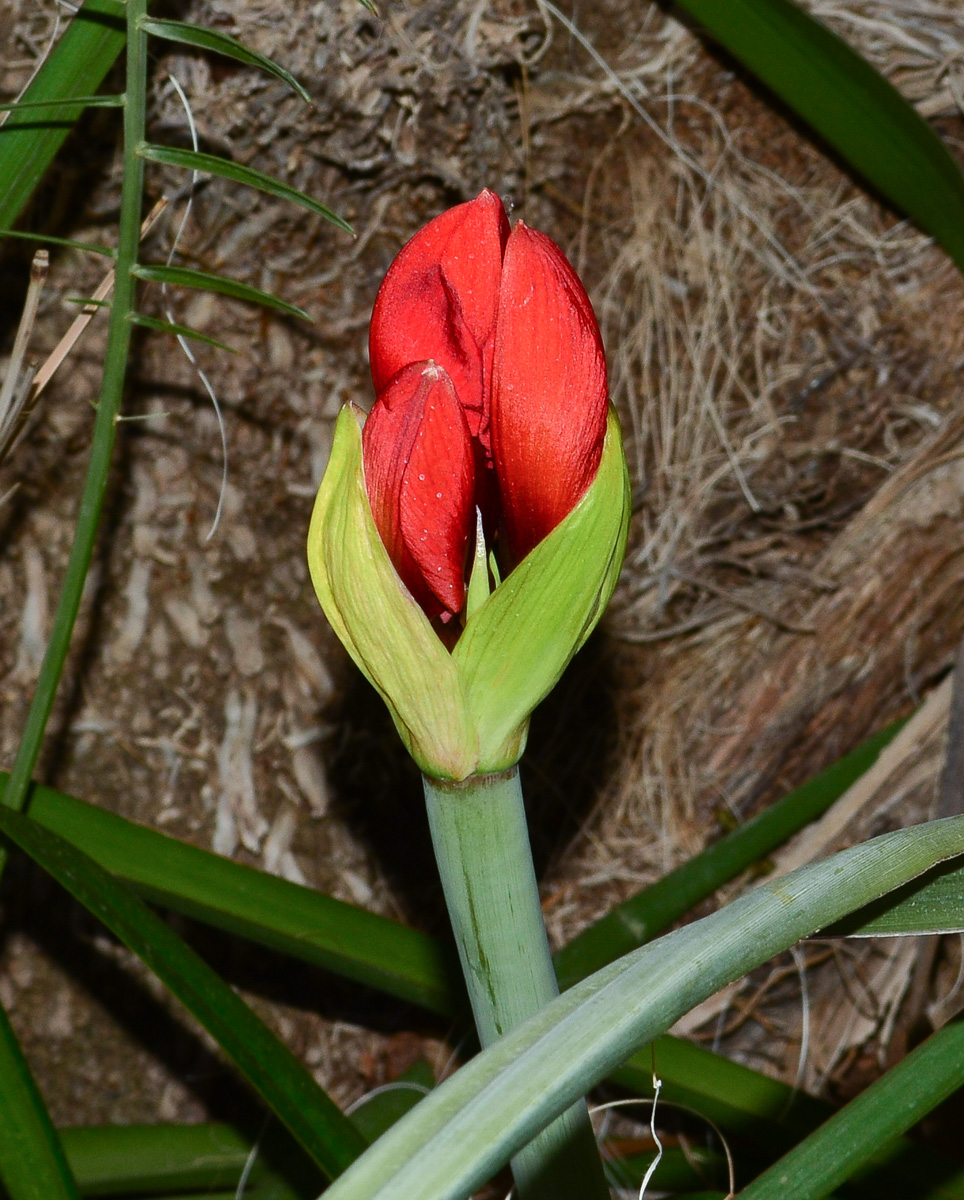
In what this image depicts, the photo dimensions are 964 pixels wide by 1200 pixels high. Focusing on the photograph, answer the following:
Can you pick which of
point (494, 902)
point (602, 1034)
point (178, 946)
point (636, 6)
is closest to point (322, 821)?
point (178, 946)

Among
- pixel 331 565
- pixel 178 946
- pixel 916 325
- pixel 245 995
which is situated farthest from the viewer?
pixel 916 325

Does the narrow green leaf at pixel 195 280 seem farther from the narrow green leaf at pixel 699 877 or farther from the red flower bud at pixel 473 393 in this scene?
the narrow green leaf at pixel 699 877

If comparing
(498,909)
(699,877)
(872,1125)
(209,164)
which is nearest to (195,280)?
(209,164)

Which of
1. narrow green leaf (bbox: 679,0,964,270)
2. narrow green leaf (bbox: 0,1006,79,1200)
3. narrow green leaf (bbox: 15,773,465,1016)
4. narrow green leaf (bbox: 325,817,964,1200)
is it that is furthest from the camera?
narrow green leaf (bbox: 679,0,964,270)

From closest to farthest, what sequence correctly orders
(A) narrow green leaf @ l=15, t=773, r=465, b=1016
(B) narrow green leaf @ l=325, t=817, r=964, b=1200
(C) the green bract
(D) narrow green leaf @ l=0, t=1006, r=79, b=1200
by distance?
1. (B) narrow green leaf @ l=325, t=817, r=964, b=1200
2. (C) the green bract
3. (D) narrow green leaf @ l=0, t=1006, r=79, b=1200
4. (A) narrow green leaf @ l=15, t=773, r=465, b=1016

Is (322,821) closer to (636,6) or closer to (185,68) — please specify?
(185,68)

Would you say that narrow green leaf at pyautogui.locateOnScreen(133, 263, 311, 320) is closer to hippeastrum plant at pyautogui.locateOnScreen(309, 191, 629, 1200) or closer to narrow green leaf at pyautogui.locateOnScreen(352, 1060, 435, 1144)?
hippeastrum plant at pyautogui.locateOnScreen(309, 191, 629, 1200)

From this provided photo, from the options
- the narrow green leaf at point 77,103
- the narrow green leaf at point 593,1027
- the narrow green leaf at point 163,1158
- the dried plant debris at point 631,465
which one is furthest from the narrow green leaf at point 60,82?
the narrow green leaf at point 163,1158

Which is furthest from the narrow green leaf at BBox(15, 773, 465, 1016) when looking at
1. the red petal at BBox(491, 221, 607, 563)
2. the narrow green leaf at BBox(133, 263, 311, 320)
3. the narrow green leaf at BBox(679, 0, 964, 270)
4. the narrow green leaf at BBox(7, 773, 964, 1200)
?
the narrow green leaf at BBox(679, 0, 964, 270)
